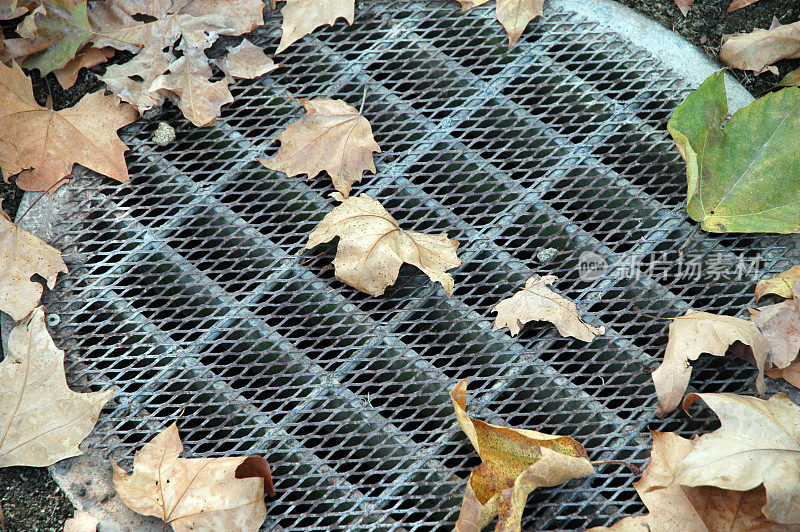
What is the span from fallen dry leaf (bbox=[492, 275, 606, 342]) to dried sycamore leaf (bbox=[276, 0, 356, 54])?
37.3 inches

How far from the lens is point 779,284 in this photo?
143 cm

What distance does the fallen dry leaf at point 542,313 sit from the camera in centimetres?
140

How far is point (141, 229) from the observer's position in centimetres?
156

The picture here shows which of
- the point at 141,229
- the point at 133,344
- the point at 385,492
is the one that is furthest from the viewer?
the point at 141,229

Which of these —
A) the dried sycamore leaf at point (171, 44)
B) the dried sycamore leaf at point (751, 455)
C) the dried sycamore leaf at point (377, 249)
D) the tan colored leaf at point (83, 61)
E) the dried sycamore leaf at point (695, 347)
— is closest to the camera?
the dried sycamore leaf at point (751, 455)

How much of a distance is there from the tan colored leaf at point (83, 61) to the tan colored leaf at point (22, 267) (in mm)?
477

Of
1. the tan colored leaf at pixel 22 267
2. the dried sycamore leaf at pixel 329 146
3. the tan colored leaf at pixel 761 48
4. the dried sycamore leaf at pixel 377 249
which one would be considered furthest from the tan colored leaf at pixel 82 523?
the tan colored leaf at pixel 761 48

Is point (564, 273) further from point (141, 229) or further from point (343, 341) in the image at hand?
point (141, 229)

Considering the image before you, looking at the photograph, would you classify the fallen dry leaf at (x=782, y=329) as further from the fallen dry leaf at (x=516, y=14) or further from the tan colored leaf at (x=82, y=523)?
the tan colored leaf at (x=82, y=523)

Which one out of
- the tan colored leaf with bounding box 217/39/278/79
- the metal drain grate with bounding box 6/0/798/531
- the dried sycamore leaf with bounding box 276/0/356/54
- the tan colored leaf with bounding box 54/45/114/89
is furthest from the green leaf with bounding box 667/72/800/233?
the tan colored leaf with bounding box 54/45/114/89

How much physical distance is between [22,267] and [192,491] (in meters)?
0.70

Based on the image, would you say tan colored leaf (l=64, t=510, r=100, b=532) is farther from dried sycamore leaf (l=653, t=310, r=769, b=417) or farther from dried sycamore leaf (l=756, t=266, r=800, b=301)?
dried sycamore leaf (l=756, t=266, r=800, b=301)

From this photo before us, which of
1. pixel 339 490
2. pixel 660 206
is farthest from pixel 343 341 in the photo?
pixel 660 206

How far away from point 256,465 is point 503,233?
2.57 feet
